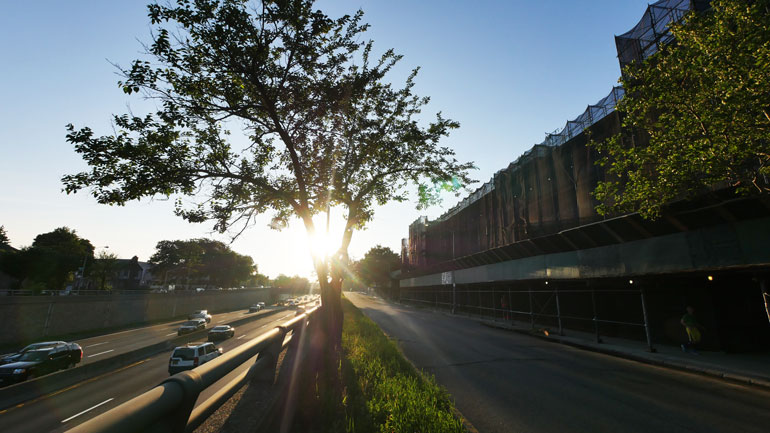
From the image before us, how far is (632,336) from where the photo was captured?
17.2 meters

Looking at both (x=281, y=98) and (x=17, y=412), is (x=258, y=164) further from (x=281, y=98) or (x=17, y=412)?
(x=17, y=412)

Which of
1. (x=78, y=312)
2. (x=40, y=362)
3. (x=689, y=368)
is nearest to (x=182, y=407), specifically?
(x=689, y=368)

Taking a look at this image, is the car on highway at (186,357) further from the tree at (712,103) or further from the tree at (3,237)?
the tree at (3,237)

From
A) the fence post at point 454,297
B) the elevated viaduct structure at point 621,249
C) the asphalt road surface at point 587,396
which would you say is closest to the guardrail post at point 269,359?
the asphalt road surface at point 587,396

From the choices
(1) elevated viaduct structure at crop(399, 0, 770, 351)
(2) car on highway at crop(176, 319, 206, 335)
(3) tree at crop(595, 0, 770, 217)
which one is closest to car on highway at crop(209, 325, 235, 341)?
(2) car on highway at crop(176, 319, 206, 335)

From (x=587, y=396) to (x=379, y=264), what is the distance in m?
78.1

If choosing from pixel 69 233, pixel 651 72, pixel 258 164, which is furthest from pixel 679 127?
pixel 69 233

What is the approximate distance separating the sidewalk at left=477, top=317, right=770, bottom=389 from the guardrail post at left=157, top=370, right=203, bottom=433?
14301 millimetres

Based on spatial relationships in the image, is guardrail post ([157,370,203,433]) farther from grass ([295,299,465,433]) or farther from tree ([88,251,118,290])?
tree ([88,251,118,290])

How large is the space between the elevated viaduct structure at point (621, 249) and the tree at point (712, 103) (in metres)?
2.19

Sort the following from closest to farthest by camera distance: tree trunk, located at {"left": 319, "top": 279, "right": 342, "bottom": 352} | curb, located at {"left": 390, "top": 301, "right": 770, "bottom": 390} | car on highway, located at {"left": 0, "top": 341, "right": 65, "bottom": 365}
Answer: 1. tree trunk, located at {"left": 319, "top": 279, "right": 342, "bottom": 352}
2. curb, located at {"left": 390, "top": 301, "right": 770, "bottom": 390}
3. car on highway, located at {"left": 0, "top": 341, "right": 65, "bottom": 365}

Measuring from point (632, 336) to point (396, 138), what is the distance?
16.3 m

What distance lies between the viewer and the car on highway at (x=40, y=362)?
13125 millimetres

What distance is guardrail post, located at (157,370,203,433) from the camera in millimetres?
1643
